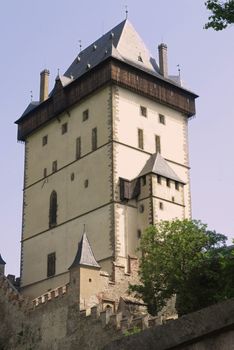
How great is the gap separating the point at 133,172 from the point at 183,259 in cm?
1151

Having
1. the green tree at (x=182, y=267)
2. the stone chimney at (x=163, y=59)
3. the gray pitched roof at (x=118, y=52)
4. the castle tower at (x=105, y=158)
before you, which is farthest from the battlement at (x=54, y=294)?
the stone chimney at (x=163, y=59)

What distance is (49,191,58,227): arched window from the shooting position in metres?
42.4

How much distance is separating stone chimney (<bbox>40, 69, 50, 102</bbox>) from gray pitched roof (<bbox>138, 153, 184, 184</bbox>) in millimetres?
11428

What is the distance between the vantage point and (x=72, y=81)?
4416cm

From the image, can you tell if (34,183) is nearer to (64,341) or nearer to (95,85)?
(95,85)

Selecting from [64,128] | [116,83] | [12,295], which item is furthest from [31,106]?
[12,295]

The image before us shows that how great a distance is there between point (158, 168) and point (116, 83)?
235 inches

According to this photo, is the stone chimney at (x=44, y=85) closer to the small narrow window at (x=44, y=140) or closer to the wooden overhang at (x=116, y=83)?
the wooden overhang at (x=116, y=83)

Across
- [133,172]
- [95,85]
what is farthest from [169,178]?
[95,85]

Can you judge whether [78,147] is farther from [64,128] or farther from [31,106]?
[31,106]

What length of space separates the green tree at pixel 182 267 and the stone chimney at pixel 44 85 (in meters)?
20.0

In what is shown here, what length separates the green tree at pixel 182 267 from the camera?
27.1 metres

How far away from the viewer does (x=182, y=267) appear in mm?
28875

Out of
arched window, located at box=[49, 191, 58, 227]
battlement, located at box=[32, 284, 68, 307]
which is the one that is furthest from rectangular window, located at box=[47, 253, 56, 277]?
battlement, located at box=[32, 284, 68, 307]
